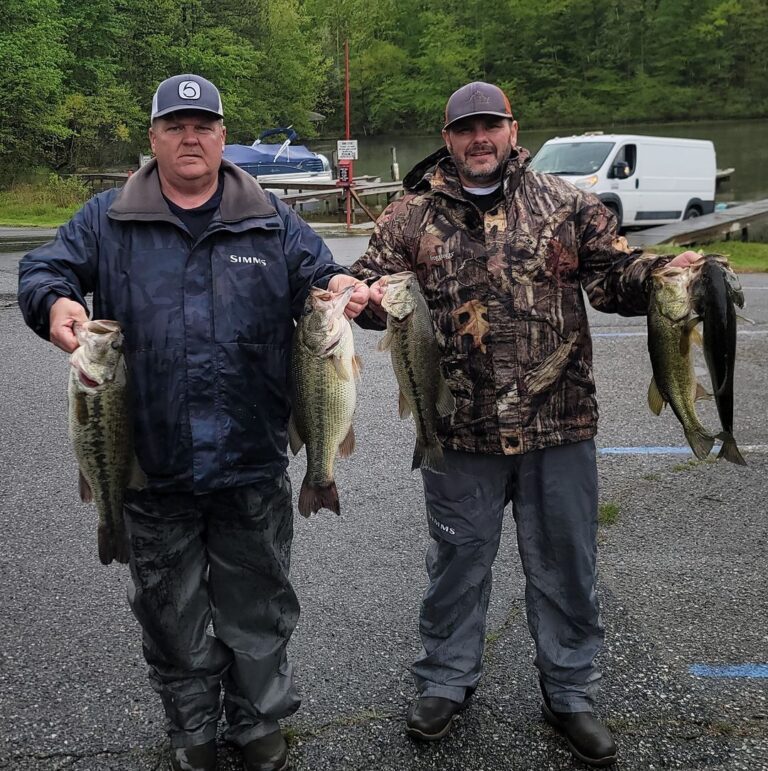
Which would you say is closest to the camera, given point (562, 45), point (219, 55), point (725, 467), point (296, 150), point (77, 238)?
point (77, 238)

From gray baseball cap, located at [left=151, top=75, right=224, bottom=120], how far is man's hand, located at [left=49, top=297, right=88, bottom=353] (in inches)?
29.8

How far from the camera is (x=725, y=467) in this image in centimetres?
616

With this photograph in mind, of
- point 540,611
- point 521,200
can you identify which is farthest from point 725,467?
point 521,200

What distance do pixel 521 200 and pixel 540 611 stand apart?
1658 mm

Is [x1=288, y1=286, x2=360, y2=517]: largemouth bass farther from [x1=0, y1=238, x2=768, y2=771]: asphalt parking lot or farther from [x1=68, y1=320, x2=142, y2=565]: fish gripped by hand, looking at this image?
[x1=0, y1=238, x2=768, y2=771]: asphalt parking lot

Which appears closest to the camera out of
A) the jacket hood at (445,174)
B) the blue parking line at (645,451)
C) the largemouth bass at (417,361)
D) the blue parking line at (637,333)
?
the largemouth bass at (417,361)

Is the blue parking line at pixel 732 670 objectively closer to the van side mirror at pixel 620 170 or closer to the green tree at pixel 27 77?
the van side mirror at pixel 620 170

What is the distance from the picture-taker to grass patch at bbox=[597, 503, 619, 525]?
5355mm

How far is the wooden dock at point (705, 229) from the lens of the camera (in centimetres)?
1831

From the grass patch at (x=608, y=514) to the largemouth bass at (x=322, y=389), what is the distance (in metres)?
2.67

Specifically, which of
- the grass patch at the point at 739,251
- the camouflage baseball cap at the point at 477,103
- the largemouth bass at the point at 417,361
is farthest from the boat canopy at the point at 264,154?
the largemouth bass at the point at 417,361

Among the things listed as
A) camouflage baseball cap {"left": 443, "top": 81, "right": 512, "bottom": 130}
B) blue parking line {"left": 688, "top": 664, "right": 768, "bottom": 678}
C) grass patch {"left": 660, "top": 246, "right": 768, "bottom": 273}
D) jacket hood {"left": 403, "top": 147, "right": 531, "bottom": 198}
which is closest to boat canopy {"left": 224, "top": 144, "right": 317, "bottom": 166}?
grass patch {"left": 660, "top": 246, "right": 768, "bottom": 273}

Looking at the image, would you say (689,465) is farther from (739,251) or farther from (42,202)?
(42,202)

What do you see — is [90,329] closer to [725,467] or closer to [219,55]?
[725,467]
